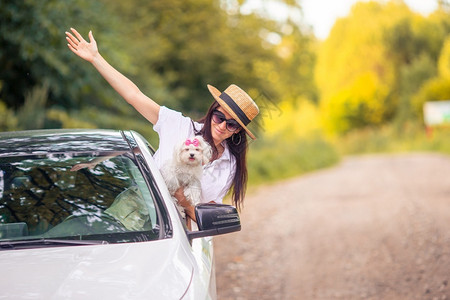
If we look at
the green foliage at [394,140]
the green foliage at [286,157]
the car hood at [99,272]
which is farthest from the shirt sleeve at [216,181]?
the green foliage at [394,140]

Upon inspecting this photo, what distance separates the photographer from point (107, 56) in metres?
13.2

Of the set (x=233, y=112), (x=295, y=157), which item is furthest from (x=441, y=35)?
(x=233, y=112)

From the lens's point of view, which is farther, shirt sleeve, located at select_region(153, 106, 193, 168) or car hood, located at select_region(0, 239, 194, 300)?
shirt sleeve, located at select_region(153, 106, 193, 168)

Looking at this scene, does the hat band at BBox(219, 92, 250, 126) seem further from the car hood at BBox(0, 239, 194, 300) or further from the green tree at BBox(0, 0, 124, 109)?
the green tree at BBox(0, 0, 124, 109)

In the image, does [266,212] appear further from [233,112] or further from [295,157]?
[295,157]

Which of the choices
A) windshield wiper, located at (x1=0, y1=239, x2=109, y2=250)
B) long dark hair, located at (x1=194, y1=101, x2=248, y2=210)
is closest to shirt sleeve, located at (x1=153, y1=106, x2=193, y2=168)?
long dark hair, located at (x1=194, y1=101, x2=248, y2=210)

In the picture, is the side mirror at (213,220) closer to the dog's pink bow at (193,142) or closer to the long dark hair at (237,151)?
the dog's pink bow at (193,142)

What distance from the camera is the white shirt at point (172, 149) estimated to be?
14.6ft

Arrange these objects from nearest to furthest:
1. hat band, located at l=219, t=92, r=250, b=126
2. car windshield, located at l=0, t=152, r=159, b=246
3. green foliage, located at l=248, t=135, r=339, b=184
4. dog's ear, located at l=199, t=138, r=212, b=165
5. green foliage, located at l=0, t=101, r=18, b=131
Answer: car windshield, located at l=0, t=152, r=159, b=246, dog's ear, located at l=199, t=138, r=212, b=165, hat band, located at l=219, t=92, r=250, b=126, green foliage, located at l=0, t=101, r=18, b=131, green foliage, located at l=248, t=135, r=339, b=184

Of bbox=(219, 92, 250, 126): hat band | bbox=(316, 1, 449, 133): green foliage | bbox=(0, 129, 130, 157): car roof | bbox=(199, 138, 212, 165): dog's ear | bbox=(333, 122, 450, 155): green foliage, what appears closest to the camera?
bbox=(0, 129, 130, 157): car roof

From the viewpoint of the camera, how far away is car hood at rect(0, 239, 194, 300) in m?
2.91

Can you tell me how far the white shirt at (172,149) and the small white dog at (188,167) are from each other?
0.17 metres

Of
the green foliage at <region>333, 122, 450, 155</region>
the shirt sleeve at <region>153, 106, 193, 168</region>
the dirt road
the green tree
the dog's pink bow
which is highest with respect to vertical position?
the green tree

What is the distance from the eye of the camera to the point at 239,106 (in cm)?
455
